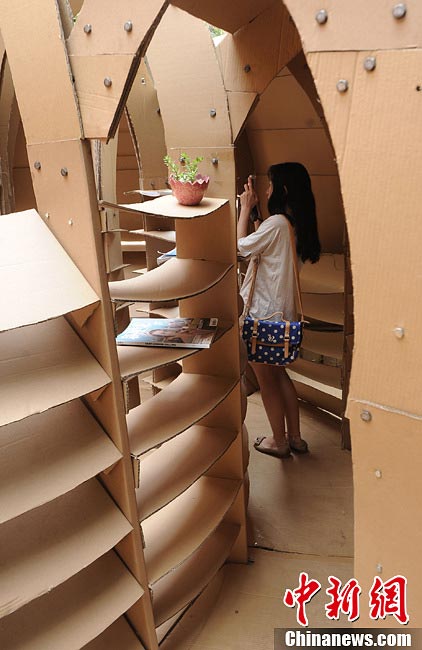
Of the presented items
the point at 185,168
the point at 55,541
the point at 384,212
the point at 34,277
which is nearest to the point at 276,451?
the point at 185,168

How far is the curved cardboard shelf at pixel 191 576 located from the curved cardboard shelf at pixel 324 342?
146 centimetres

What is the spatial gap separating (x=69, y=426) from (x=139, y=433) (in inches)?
10.9

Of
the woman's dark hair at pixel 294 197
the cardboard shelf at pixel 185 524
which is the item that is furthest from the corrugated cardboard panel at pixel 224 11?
the cardboard shelf at pixel 185 524

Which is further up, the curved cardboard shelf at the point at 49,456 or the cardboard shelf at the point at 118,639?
the curved cardboard shelf at the point at 49,456

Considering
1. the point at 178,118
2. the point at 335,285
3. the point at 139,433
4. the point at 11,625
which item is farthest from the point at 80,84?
the point at 335,285

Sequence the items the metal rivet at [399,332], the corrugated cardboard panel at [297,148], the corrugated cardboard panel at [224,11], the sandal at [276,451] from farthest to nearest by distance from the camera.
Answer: the corrugated cardboard panel at [297,148] → the sandal at [276,451] → the corrugated cardboard panel at [224,11] → the metal rivet at [399,332]

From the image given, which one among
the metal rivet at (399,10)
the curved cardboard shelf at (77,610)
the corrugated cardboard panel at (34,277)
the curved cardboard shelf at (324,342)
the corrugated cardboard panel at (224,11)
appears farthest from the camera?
the curved cardboard shelf at (324,342)

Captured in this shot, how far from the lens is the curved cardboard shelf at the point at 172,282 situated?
188cm

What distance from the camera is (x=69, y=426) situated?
65.0 inches

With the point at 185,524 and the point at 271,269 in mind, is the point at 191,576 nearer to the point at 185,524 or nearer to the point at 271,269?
the point at 185,524

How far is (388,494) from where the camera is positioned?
127cm

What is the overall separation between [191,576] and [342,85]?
66.9 inches

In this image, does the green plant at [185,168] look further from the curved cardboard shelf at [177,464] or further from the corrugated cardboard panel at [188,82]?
the curved cardboard shelf at [177,464]

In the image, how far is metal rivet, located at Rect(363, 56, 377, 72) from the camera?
3.59 ft
